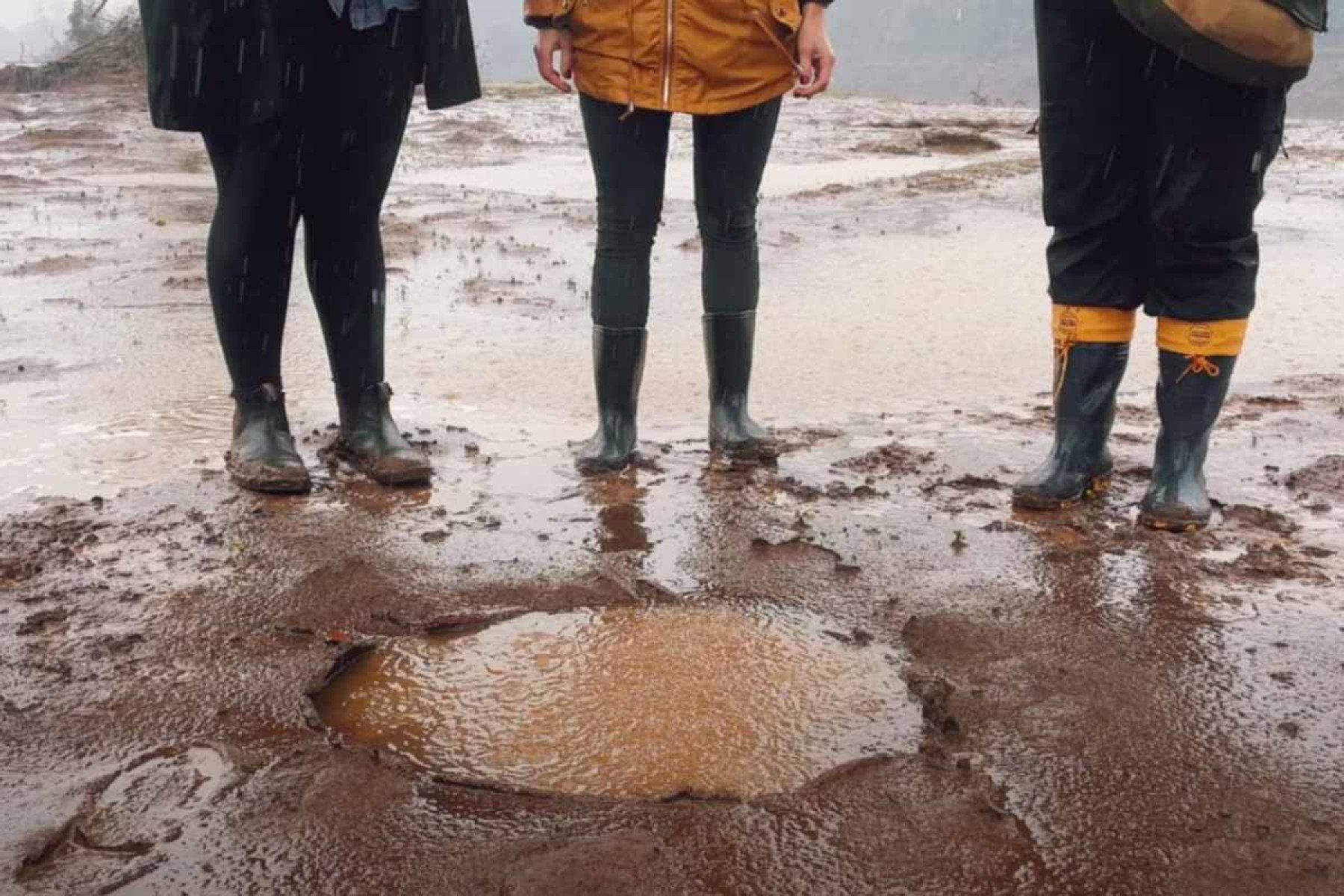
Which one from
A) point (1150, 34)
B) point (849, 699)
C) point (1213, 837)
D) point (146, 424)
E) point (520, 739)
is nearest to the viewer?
point (1213, 837)

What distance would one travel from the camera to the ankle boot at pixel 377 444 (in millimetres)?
3309

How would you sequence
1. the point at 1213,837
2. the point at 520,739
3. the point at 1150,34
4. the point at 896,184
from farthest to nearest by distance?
the point at 896,184, the point at 1150,34, the point at 520,739, the point at 1213,837

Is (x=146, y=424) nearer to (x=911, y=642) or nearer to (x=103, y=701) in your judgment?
(x=103, y=701)

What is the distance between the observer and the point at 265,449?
3260 millimetres

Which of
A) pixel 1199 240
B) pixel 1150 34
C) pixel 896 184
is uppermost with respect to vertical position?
pixel 1150 34

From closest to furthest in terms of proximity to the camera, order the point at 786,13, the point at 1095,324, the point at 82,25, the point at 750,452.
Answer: the point at 1095,324 < the point at 786,13 < the point at 750,452 < the point at 82,25

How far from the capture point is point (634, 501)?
3.20m

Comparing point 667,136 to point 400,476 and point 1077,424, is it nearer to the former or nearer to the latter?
point 400,476

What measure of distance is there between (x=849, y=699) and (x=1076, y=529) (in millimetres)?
1032

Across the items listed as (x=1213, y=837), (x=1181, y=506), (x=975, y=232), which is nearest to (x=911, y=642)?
(x=1213, y=837)

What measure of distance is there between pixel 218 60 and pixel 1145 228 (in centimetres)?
210

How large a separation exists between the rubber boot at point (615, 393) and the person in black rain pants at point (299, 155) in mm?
462

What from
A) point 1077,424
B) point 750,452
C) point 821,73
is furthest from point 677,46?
point 1077,424

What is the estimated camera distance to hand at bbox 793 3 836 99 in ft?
10.6
